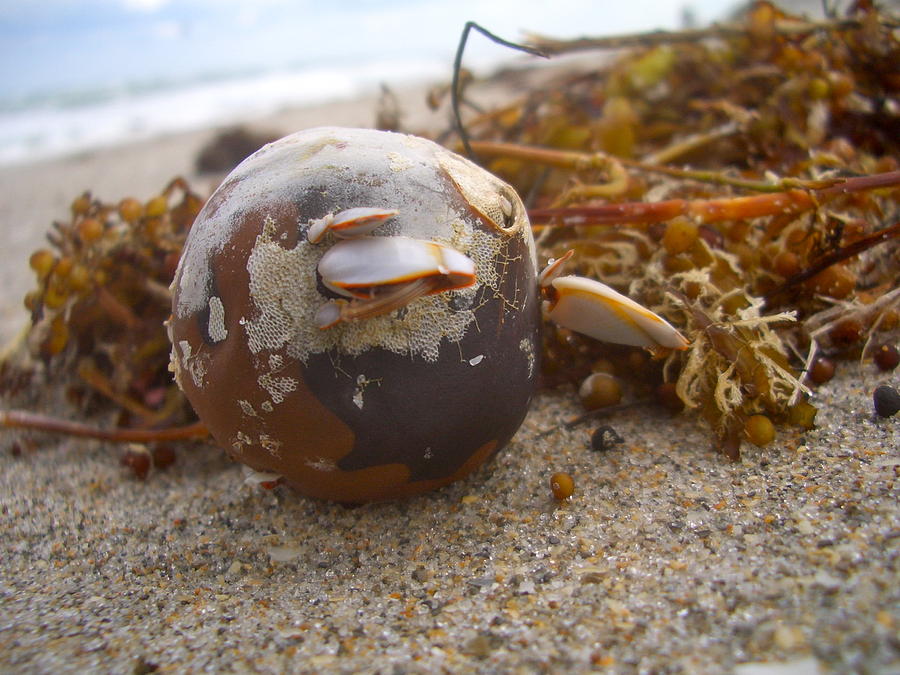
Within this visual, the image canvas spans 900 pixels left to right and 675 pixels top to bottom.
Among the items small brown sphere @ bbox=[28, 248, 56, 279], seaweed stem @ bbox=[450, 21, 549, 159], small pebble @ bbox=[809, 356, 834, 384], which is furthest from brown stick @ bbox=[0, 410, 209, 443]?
small pebble @ bbox=[809, 356, 834, 384]

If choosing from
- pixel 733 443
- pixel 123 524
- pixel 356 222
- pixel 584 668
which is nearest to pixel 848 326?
pixel 733 443

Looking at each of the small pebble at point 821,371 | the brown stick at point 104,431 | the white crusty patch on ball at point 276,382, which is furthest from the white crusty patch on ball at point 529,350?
the brown stick at point 104,431

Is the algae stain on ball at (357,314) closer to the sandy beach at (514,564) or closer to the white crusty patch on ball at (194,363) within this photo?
the white crusty patch on ball at (194,363)

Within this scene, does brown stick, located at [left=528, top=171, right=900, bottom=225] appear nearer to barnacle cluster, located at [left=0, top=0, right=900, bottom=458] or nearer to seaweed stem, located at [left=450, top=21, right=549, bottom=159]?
barnacle cluster, located at [left=0, top=0, right=900, bottom=458]

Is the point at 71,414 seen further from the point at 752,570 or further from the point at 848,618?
the point at 848,618

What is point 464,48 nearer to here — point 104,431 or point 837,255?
point 837,255

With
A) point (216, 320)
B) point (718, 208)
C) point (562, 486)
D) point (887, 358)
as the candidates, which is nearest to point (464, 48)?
point (718, 208)
